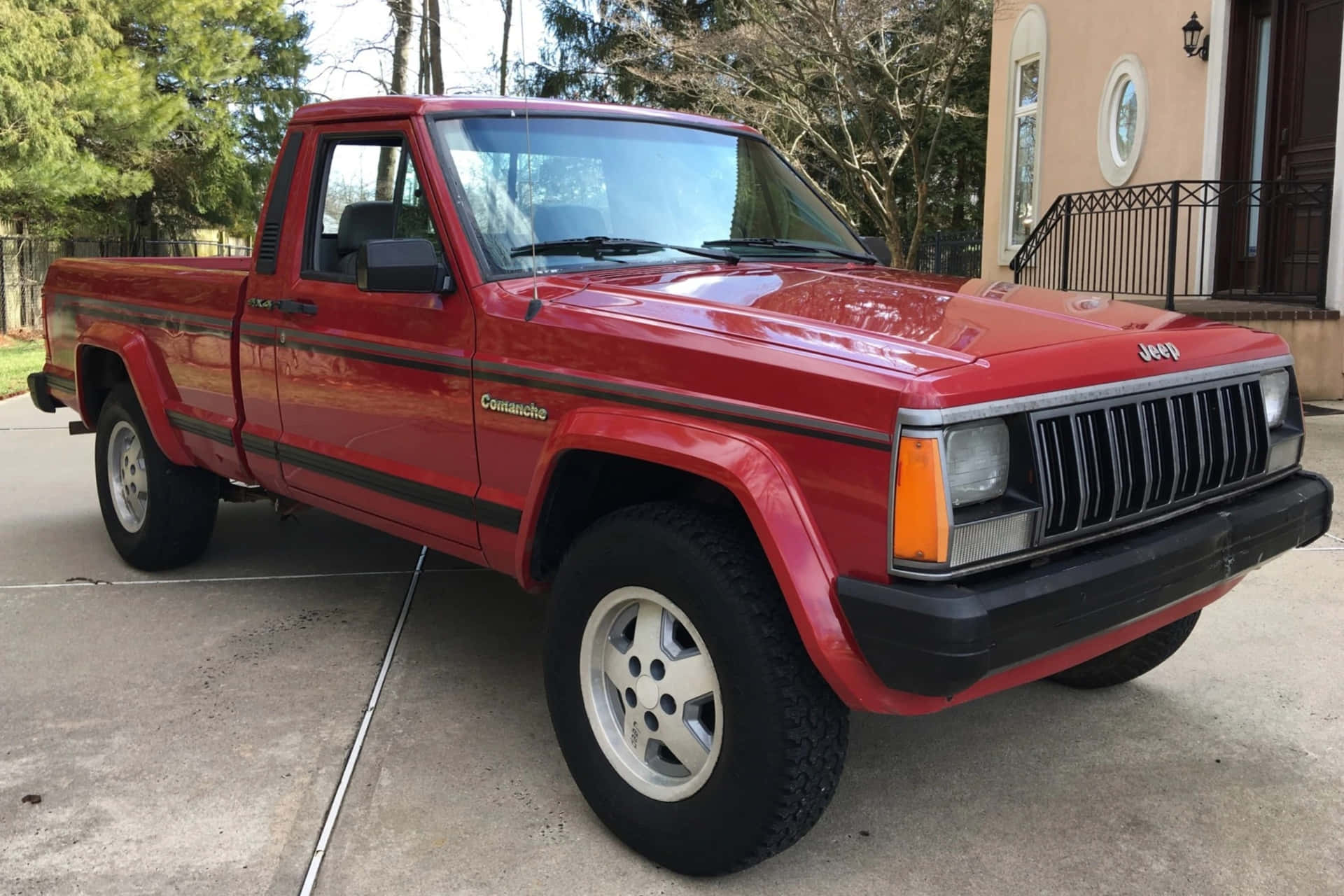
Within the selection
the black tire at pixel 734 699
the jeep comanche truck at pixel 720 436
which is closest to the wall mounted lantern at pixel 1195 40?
the jeep comanche truck at pixel 720 436

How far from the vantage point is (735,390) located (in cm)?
277

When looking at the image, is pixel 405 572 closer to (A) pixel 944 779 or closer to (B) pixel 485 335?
(B) pixel 485 335

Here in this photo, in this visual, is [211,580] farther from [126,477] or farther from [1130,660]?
[1130,660]

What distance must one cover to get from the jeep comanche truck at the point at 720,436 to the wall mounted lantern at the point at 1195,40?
329 inches

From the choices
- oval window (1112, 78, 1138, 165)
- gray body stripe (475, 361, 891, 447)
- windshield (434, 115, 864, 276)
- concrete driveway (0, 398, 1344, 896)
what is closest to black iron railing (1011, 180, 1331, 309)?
oval window (1112, 78, 1138, 165)

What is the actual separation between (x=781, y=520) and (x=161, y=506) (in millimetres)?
3662

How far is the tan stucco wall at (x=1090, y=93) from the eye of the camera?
11.7 meters

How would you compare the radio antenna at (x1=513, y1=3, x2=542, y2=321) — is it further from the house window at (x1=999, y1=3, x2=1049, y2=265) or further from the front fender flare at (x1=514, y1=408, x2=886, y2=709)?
the house window at (x1=999, y1=3, x2=1049, y2=265)

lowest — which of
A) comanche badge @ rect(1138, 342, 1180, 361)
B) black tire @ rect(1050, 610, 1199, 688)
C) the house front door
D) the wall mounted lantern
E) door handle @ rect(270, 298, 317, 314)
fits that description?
black tire @ rect(1050, 610, 1199, 688)

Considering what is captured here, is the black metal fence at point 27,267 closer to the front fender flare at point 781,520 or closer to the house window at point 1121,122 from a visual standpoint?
the house window at point 1121,122

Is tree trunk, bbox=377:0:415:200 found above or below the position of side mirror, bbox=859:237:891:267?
above

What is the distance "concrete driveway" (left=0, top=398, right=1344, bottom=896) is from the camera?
2.99 m

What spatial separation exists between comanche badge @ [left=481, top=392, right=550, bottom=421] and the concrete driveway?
1.05 m

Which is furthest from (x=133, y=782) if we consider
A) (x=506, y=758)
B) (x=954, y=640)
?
(x=954, y=640)
